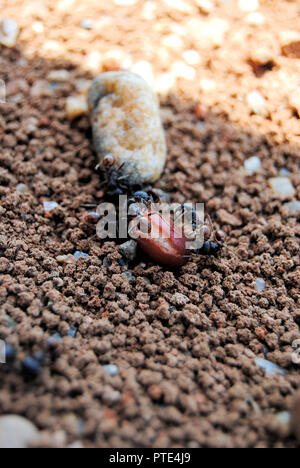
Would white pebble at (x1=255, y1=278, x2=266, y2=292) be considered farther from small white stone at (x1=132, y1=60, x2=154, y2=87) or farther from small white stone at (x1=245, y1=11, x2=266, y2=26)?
small white stone at (x1=245, y1=11, x2=266, y2=26)

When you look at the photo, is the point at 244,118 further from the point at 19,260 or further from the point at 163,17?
the point at 19,260

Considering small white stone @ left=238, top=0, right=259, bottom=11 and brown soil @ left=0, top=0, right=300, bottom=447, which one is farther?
small white stone @ left=238, top=0, right=259, bottom=11

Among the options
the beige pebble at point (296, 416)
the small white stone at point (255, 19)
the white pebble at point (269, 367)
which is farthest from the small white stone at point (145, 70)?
the beige pebble at point (296, 416)

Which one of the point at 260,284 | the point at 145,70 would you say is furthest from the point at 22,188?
the point at 260,284

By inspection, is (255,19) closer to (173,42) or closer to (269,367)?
(173,42)

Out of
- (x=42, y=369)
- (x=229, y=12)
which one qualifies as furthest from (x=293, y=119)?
(x=42, y=369)

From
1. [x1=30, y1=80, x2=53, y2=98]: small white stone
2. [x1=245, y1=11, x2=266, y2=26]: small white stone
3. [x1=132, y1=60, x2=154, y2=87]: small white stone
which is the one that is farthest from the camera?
[x1=245, y1=11, x2=266, y2=26]: small white stone

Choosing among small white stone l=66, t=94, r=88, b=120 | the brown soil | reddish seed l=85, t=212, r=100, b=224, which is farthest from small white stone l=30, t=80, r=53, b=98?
reddish seed l=85, t=212, r=100, b=224
